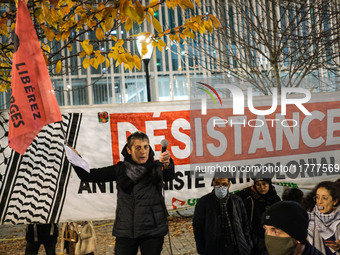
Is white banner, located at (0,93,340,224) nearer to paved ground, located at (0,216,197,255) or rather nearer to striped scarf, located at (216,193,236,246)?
striped scarf, located at (216,193,236,246)

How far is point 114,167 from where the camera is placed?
4.48 meters

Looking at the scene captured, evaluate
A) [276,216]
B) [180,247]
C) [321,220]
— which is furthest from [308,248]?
[180,247]

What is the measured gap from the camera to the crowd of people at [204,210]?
13.4 feet

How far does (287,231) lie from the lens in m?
2.93

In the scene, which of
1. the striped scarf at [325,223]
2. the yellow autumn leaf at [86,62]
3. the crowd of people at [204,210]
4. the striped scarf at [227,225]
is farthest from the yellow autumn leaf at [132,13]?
the striped scarf at [325,223]

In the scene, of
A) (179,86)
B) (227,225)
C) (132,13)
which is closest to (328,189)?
(227,225)

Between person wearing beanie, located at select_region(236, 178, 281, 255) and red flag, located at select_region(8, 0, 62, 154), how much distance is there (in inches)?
106

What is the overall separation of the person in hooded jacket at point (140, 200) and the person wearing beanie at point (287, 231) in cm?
134

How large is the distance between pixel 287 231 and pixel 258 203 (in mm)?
2139

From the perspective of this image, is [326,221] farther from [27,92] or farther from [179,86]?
[179,86]

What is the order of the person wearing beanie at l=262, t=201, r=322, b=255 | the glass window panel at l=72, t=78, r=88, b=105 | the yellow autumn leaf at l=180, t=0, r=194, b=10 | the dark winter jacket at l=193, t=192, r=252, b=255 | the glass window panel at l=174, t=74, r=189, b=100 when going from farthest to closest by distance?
the glass window panel at l=174, t=74, r=189, b=100
the glass window panel at l=72, t=78, r=88, b=105
the yellow autumn leaf at l=180, t=0, r=194, b=10
the dark winter jacket at l=193, t=192, r=252, b=255
the person wearing beanie at l=262, t=201, r=322, b=255

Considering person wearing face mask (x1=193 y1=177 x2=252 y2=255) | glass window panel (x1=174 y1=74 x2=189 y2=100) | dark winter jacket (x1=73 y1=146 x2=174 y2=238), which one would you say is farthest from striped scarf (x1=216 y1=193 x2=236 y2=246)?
glass window panel (x1=174 y1=74 x2=189 y2=100)

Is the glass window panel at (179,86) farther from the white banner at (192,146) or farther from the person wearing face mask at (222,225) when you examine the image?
the person wearing face mask at (222,225)

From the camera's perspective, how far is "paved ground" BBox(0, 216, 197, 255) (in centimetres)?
749
